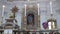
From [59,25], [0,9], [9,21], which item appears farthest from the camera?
[0,9]

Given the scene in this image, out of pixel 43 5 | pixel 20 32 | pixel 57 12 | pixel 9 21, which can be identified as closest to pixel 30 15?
pixel 43 5

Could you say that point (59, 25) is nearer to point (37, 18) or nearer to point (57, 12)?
point (57, 12)

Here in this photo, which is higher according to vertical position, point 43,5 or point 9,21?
point 43,5

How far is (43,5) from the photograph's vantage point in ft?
27.8

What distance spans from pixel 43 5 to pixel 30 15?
1125 mm

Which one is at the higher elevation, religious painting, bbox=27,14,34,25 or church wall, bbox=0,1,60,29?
church wall, bbox=0,1,60,29

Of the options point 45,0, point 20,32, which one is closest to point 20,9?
point 45,0

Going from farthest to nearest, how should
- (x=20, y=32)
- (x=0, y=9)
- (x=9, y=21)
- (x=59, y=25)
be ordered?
1. (x=0, y=9)
2. (x=59, y=25)
3. (x=9, y=21)
4. (x=20, y=32)

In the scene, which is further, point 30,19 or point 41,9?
point 41,9

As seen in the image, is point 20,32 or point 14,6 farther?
point 14,6

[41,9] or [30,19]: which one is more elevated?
[41,9]

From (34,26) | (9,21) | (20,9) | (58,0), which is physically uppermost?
(58,0)

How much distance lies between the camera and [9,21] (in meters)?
4.69

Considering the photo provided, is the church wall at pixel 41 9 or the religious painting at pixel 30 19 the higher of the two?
the church wall at pixel 41 9
